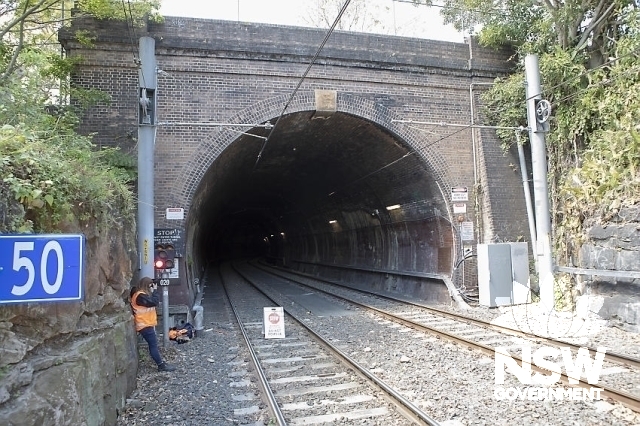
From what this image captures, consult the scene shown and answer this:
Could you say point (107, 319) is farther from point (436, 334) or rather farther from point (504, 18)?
point (504, 18)

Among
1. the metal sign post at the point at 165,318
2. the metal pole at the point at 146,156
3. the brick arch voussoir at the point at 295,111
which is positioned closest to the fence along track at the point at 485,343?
the brick arch voussoir at the point at 295,111

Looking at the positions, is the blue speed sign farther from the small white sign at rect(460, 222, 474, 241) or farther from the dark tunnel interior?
the small white sign at rect(460, 222, 474, 241)

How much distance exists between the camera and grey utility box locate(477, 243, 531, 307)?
1195 centimetres

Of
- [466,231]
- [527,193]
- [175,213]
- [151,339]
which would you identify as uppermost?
[527,193]

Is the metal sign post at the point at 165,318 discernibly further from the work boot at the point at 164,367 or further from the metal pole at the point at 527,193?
the metal pole at the point at 527,193

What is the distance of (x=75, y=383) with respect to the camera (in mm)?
4055

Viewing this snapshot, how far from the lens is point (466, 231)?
13.2 metres

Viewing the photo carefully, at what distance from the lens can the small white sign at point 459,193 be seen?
13227mm

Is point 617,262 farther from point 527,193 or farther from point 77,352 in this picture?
point 77,352

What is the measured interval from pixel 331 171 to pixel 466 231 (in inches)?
240

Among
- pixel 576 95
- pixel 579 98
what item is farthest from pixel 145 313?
pixel 576 95

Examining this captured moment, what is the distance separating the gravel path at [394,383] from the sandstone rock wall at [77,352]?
0.59 metres

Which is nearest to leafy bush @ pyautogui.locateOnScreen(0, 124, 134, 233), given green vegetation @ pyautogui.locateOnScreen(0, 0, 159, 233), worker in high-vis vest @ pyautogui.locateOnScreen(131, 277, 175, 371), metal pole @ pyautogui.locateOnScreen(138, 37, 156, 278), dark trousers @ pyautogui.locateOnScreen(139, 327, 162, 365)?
green vegetation @ pyautogui.locateOnScreen(0, 0, 159, 233)
